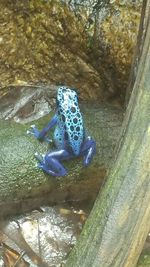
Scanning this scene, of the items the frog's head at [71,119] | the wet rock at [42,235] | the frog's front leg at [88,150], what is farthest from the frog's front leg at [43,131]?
the wet rock at [42,235]

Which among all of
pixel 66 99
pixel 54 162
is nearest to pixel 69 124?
pixel 66 99

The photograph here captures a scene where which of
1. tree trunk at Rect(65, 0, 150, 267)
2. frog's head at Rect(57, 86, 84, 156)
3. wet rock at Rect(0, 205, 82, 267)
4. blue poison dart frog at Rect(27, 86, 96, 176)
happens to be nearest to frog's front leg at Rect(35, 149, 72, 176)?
blue poison dart frog at Rect(27, 86, 96, 176)

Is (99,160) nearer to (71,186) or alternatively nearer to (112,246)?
(71,186)

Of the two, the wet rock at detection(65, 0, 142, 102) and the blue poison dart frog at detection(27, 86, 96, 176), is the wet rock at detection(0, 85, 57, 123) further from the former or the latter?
the wet rock at detection(65, 0, 142, 102)

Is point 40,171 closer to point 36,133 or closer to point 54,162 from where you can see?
point 54,162

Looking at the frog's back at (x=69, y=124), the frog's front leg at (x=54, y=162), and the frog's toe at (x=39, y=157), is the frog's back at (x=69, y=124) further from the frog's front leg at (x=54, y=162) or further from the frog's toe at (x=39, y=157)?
the frog's toe at (x=39, y=157)
